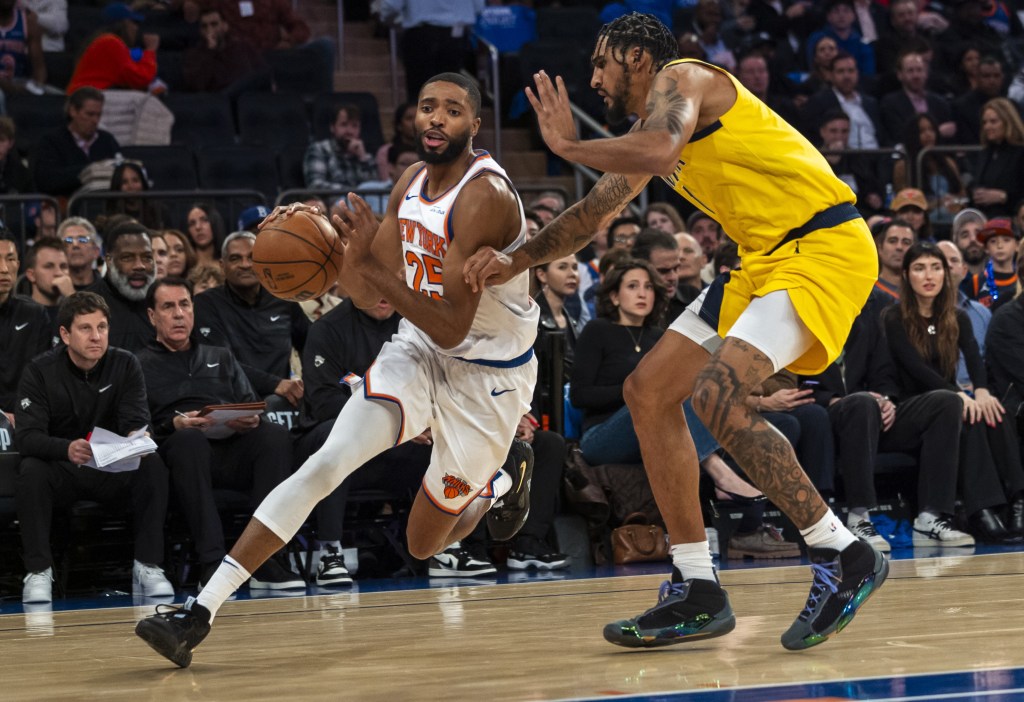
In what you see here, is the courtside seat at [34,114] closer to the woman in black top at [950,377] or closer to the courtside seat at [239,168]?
the courtside seat at [239,168]

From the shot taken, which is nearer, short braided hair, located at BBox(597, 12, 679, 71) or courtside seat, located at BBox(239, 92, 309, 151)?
short braided hair, located at BBox(597, 12, 679, 71)

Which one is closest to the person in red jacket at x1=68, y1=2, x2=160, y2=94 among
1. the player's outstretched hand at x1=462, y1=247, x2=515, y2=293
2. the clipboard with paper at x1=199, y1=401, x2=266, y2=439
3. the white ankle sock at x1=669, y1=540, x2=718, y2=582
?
the clipboard with paper at x1=199, y1=401, x2=266, y2=439

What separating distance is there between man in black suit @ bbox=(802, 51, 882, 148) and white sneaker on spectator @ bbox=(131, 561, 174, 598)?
7.77 meters

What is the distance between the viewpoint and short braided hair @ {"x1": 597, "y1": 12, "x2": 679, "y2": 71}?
15.1 feet

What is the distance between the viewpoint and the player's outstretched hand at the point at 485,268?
4.62 metres

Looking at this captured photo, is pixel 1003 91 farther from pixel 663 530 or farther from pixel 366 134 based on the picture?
pixel 663 530

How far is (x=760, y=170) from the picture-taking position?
4.62 metres

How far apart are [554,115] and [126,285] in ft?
14.6

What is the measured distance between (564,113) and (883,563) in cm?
172

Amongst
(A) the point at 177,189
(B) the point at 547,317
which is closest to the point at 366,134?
(A) the point at 177,189

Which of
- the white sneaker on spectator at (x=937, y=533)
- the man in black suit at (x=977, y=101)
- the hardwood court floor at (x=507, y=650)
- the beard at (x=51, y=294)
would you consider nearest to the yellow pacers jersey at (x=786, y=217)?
the hardwood court floor at (x=507, y=650)

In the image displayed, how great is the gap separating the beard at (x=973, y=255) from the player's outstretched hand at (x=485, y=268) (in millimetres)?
6964

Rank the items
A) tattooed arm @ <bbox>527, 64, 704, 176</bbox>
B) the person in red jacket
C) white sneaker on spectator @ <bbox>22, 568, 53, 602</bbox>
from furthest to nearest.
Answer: the person in red jacket
white sneaker on spectator @ <bbox>22, 568, 53, 602</bbox>
tattooed arm @ <bbox>527, 64, 704, 176</bbox>

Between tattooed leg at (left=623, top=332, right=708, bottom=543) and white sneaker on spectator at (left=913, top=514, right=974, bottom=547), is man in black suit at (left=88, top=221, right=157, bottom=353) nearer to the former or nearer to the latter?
tattooed leg at (left=623, top=332, right=708, bottom=543)
